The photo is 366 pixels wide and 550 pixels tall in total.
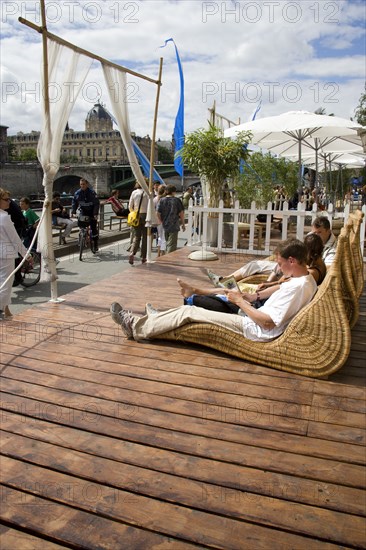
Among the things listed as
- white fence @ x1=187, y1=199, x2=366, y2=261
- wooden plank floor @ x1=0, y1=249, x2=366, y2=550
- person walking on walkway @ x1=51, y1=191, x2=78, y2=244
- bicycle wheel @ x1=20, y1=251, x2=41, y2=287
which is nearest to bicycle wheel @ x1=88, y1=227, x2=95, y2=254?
person walking on walkway @ x1=51, y1=191, x2=78, y2=244

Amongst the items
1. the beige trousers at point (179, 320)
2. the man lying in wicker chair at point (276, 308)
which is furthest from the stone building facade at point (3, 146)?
the man lying in wicker chair at point (276, 308)

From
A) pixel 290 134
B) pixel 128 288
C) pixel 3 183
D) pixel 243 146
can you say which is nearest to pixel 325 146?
pixel 290 134

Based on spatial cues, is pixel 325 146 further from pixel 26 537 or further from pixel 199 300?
pixel 26 537

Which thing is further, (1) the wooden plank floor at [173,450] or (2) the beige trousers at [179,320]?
(2) the beige trousers at [179,320]

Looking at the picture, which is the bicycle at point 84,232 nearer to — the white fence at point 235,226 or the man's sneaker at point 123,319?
the white fence at point 235,226

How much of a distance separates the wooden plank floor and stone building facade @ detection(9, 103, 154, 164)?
106 metres

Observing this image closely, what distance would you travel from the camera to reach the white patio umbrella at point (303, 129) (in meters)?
7.41

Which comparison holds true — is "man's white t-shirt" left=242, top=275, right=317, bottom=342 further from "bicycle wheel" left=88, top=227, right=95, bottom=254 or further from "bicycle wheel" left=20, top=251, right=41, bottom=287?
"bicycle wheel" left=88, top=227, right=95, bottom=254

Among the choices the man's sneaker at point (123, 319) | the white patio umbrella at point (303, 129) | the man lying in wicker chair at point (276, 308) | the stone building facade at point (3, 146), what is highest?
the stone building facade at point (3, 146)

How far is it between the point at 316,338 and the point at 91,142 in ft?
374

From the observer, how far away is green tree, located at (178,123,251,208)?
26.4 feet

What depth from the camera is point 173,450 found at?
213cm

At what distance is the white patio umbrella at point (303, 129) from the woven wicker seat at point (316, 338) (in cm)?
499

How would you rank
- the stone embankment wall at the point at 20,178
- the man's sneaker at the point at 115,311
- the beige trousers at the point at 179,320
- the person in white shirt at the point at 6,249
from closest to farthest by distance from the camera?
the beige trousers at the point at 179,320 → the man's sneaker at the point at 115,311 → the person in white shirt at the point at 6,249 → the stone embankment wall at the point at 20,178
